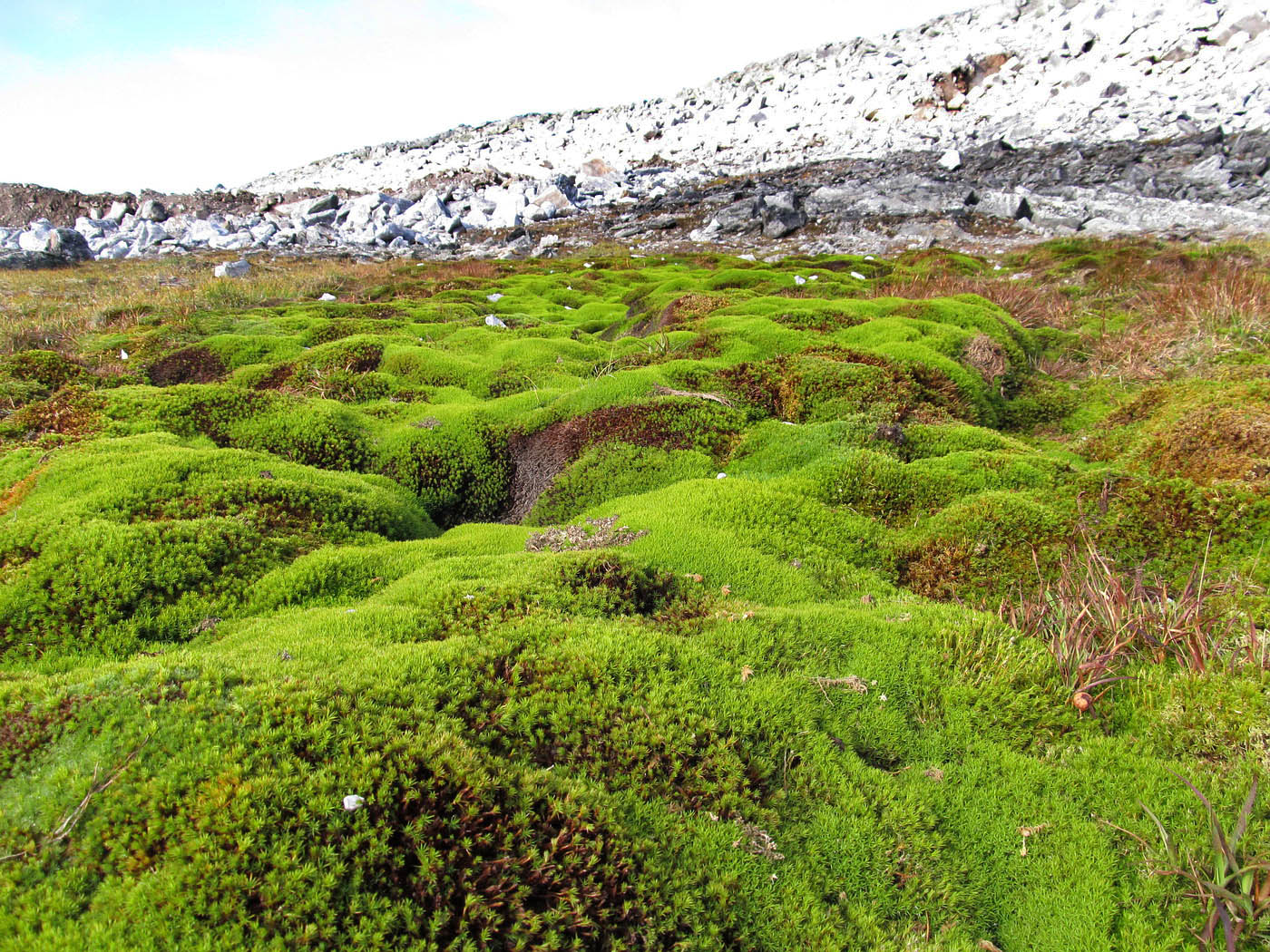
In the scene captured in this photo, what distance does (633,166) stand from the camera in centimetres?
8531

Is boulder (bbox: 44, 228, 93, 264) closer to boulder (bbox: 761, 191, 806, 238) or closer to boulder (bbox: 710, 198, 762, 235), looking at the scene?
boulder (bbox: 710, 198, 762, 235)

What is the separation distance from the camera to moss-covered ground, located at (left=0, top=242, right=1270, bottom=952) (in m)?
2.88

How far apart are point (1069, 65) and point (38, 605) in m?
98.4

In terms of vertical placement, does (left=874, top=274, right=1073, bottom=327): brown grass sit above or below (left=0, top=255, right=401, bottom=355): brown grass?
below

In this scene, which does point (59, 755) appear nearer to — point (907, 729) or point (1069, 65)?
point (907, 729)

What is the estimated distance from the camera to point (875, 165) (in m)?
58.5

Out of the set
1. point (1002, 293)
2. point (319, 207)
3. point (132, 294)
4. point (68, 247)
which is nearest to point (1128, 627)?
point (1002, 293)

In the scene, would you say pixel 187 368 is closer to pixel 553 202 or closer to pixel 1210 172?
pixel 553 202

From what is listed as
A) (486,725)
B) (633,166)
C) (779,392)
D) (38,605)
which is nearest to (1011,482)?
(779,392)

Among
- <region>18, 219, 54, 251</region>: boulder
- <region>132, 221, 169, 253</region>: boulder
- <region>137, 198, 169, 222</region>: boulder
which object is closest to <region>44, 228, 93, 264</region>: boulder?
<region>18, 219, 54, 251</region>: boulder

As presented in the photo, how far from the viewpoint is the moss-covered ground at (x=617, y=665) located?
2877mm

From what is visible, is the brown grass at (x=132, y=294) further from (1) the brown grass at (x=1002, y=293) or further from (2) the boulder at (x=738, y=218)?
(2) the boulder at (x=738, y=218)

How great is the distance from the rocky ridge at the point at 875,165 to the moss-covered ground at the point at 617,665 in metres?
36.0

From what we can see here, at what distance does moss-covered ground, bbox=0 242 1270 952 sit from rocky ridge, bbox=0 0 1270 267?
36008 mm
